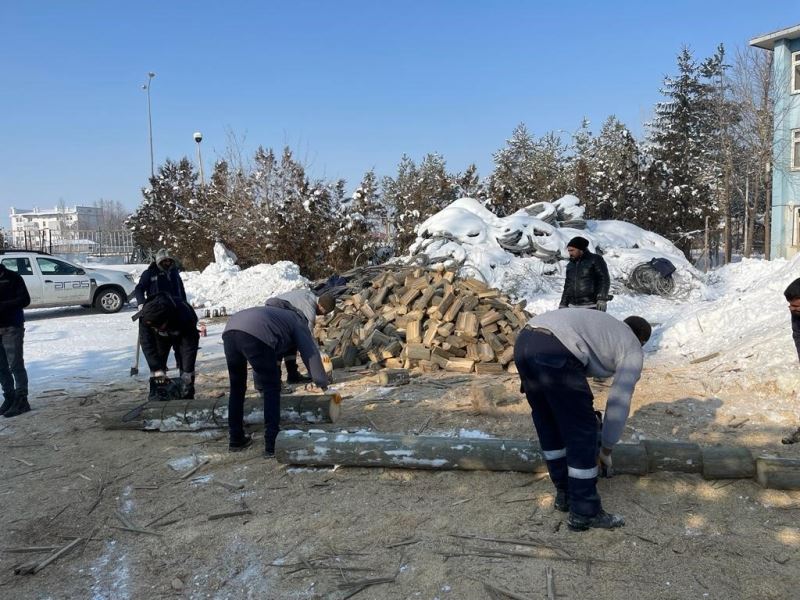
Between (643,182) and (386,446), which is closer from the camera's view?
(386,446)

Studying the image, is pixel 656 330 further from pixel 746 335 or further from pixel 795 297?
pixel 795 297

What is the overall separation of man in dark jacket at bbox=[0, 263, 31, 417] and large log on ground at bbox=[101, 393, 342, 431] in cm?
146

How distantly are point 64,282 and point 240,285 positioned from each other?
4179mm

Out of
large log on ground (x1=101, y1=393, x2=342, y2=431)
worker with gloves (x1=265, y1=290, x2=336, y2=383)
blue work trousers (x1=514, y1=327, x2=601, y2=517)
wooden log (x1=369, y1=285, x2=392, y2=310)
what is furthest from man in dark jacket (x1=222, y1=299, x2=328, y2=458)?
wooden log (x1=369, y1=285, x2=392, y2=310)

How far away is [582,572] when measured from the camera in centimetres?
323

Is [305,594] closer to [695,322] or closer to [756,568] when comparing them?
[756,568]

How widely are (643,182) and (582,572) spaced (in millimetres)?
22314

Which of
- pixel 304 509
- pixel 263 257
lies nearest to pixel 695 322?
pixel 304 509

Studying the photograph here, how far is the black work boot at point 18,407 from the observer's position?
660cm

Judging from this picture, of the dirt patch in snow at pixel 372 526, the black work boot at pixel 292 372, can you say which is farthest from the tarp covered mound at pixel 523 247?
the dirt patch in snow at pixel 372 526

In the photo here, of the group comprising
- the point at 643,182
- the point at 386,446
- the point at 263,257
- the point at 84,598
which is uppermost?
the point at 643,182

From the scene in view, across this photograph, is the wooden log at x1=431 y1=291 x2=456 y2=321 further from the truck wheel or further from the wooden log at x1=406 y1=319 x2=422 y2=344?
the truck wheel

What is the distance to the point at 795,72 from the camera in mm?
22062

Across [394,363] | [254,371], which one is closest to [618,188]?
[394,363]
